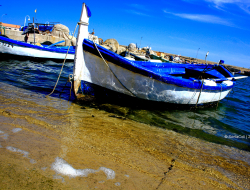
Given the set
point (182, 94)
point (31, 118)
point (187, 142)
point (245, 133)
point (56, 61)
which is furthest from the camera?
point (56, 61)

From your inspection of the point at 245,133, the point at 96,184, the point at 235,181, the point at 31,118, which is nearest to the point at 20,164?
the point at 96,184

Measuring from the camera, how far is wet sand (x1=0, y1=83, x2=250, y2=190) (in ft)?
6.77

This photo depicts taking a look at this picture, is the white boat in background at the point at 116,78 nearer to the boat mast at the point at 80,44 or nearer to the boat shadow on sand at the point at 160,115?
the boat mast at the point at 80,44

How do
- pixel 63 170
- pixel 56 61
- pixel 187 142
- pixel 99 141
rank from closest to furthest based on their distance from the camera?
1. pixel 63 170
2. pixel 99 141
3. pixel 187 142
4. pixel 56 61

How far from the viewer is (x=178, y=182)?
93.2 inches

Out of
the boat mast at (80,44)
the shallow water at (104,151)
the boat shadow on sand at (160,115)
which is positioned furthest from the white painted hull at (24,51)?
the boat shadow on sand at (160,115)

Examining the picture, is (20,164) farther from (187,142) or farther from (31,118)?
(187,142)

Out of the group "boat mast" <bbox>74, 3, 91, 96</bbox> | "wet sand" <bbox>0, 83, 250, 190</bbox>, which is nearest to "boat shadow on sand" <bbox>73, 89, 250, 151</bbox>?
"wet sand" <bbox>0, 83, 250, 190</bbox>

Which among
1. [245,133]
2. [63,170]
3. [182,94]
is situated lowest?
[245,133]

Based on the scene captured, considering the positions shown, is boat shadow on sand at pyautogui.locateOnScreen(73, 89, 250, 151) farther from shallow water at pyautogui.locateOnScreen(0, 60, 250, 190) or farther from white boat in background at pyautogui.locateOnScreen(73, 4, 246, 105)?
white boat in background at pyautogui.locateOnScreen(73, 4, 246, 105)

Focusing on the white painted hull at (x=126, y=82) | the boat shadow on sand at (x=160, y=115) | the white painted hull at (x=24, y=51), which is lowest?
the boat shadow on sand at (x=160, y=115)

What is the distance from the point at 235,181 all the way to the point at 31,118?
149 inches

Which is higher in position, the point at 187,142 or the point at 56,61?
the point at 56,61

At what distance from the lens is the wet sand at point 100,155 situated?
2.06m
